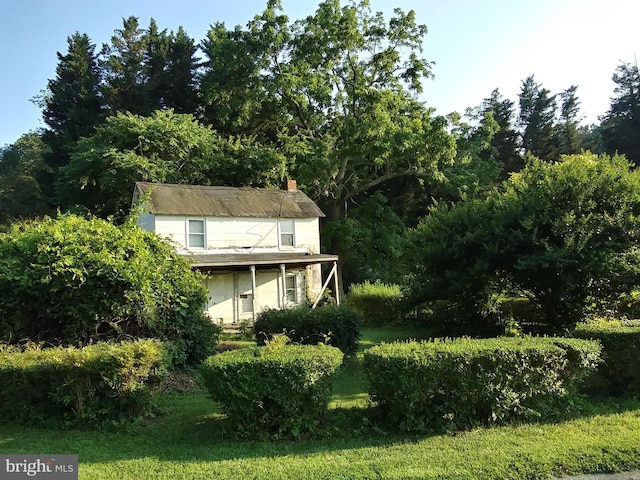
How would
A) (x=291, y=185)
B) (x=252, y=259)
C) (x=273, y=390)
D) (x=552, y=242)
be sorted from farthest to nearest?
(x=291, y=185) < (x=252, y=259) < (x=552, y=242) < (x=273, y=390)

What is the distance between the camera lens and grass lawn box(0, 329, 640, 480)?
505cm

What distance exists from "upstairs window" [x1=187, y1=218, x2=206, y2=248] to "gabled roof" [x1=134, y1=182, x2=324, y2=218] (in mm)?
379

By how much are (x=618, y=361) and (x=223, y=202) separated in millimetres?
17773

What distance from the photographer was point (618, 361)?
7.60 meters

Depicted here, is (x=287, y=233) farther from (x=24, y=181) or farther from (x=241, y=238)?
(x=24, y=181)

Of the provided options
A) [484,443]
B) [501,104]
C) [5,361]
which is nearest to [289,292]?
[5,361]

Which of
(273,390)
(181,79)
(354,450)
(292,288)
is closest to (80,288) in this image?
(273,390)

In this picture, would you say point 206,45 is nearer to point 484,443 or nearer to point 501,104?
point 501,104

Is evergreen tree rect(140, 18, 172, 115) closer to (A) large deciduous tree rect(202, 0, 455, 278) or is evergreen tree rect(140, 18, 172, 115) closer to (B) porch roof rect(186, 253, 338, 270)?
(A) large deciduous tree rect(202, 0, 455, 278)

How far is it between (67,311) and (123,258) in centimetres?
147

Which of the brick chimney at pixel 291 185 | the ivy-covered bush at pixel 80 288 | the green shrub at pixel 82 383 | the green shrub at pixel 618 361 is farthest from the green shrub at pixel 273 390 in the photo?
the brick chimney at pixel 291 185

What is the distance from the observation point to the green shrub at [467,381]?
6.07 meters

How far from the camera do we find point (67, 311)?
31.4 feet

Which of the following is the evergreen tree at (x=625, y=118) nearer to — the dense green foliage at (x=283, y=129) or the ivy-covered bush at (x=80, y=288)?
the dense green foliage at (x=283, y=129)
